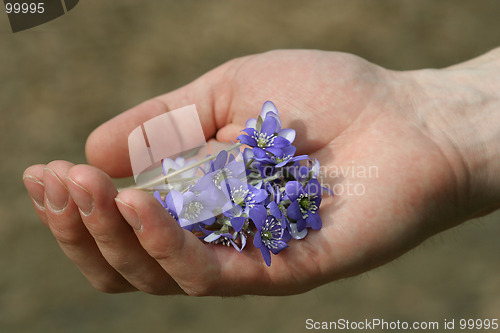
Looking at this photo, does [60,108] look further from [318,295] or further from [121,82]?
[318,295]

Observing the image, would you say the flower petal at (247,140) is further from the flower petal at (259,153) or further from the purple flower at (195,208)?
the purple flower at (195,208)

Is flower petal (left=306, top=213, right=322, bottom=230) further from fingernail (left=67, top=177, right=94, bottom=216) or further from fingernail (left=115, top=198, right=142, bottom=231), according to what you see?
fingernail (left=67, top=177, right=94, bottom=216)

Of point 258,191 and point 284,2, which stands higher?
point 284,2

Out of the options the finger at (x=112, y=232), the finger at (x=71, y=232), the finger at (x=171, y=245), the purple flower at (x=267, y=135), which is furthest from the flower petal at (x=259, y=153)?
the finger at (x=71, y=232)

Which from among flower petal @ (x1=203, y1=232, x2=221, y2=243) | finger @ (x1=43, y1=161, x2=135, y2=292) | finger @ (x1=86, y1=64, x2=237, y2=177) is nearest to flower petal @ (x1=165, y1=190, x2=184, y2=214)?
flower petal @ (x1=203, y1=232, x2=221, y2=243)

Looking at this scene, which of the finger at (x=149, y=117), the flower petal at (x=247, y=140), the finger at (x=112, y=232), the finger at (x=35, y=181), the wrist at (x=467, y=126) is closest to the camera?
the finger at (x=112, y=232)

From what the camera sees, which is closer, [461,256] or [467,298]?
[467,298]

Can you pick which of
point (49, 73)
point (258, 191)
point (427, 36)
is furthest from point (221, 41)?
point (258, 191)
